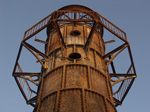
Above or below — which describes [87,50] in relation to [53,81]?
above

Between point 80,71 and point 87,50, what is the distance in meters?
2.20

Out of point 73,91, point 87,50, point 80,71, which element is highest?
point 87,50

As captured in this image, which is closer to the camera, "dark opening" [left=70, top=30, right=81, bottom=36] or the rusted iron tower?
the rusted iron tower

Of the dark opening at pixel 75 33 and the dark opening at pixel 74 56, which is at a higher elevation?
the dark opening at pixel 75 33

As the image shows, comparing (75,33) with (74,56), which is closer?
(74,56)

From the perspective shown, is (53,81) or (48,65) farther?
(48,65)

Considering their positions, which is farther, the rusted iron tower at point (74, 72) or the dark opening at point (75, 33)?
the dark opening at point (75, 33)

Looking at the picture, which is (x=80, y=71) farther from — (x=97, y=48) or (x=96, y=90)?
(x=97, y=48)

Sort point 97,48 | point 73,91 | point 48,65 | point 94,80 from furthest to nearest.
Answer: point 97,48 < point 48,65 < point 94,80 < point 73,91

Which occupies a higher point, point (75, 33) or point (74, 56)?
point (75, 33)

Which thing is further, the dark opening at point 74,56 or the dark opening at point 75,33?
the dark opening at point 75,33

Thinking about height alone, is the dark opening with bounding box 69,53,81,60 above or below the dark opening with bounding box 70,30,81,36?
below

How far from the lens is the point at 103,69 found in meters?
15.8

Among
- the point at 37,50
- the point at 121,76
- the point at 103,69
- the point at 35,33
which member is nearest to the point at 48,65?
the point at 37,50
